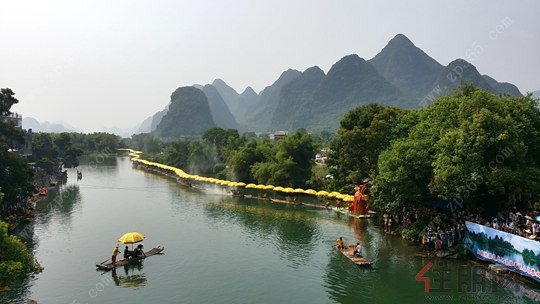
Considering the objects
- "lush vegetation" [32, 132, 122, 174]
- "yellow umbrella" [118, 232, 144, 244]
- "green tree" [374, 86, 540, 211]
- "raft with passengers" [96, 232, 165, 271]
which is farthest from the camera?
"lush vegetation" [32, 132, 122, 174]

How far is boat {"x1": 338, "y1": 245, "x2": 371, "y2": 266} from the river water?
28cm

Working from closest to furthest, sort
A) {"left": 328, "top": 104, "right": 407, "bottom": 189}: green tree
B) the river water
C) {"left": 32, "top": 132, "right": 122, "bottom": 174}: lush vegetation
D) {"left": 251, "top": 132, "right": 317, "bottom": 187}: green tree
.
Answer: the river water
{"left": 328, "top": 104, "right": 407, "bottom": 189}: green tree
{"left": 251, "top": 132, "right": 317, "bottom": 187}: green tree
{"left": 32, "top": 132, "right": 122, "bottom": 174}: lush vegetation

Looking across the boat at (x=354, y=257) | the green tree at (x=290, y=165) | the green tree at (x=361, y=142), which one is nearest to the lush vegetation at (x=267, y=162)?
the green tree at (x=290, y=165)

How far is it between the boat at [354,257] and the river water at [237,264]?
0.91ft

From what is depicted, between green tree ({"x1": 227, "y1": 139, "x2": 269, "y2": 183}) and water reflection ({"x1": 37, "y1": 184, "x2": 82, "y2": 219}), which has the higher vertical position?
green tree ({"x1": 227, "y1": 139, "x2": 269, "y2": 183})

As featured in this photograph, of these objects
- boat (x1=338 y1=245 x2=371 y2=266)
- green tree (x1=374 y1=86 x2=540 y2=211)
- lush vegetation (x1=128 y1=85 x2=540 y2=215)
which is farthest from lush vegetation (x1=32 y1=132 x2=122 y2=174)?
green tree (x1=374 y1=86 x2=540 y2=211)

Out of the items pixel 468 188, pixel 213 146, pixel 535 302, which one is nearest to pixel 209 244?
pixel 468 188

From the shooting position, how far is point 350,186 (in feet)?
137

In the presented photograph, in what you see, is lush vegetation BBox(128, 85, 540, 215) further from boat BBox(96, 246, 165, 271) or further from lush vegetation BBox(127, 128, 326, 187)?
lush vegetation BBox(127, 128, 326, 187)

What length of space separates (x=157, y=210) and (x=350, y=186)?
17.2 metres

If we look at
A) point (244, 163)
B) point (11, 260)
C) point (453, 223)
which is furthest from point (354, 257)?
point (244, 163)

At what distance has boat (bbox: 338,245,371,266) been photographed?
23.0 meters

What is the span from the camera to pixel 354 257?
78.7 feet

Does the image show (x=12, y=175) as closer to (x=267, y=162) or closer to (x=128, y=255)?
(x=128, y=255)
